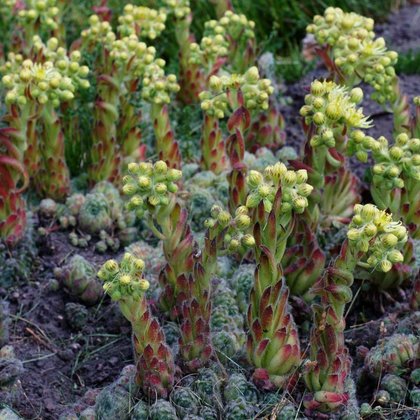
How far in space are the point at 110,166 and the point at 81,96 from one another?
0.49 metres

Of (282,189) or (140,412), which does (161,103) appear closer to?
(282,189)

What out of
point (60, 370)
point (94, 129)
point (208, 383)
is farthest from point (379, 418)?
point (94, 129)

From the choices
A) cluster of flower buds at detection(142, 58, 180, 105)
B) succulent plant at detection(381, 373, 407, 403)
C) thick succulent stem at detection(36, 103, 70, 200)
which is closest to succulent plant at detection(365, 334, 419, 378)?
succulent plant at detection(381, 373, 407, 403)

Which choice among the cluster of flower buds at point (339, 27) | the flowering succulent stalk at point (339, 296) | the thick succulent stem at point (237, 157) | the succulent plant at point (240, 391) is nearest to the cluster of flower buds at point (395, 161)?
the flowering succulent stalk at point (339, 296)

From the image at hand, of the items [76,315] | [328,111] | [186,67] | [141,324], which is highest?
[328,111]

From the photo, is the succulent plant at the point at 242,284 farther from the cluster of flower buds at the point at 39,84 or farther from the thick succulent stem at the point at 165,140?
the cluster of flower buds at the point at 39,84

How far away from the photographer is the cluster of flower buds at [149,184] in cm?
246

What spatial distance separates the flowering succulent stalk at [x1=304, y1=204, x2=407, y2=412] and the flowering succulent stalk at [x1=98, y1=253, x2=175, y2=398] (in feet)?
1.41

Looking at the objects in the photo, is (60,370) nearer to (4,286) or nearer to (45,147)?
(4,286)

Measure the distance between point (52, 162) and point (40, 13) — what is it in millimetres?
690

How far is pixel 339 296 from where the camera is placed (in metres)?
2.37

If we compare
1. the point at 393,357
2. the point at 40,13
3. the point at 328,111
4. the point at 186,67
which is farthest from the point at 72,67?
the point at 393,357

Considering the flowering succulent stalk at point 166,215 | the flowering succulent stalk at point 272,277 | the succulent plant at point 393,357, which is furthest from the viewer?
the succulent plant at point 393,357

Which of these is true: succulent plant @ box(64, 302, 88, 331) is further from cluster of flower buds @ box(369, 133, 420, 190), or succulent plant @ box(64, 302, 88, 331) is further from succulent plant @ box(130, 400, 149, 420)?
cluster of flower buds @ box(369, 133, 420, 190)
